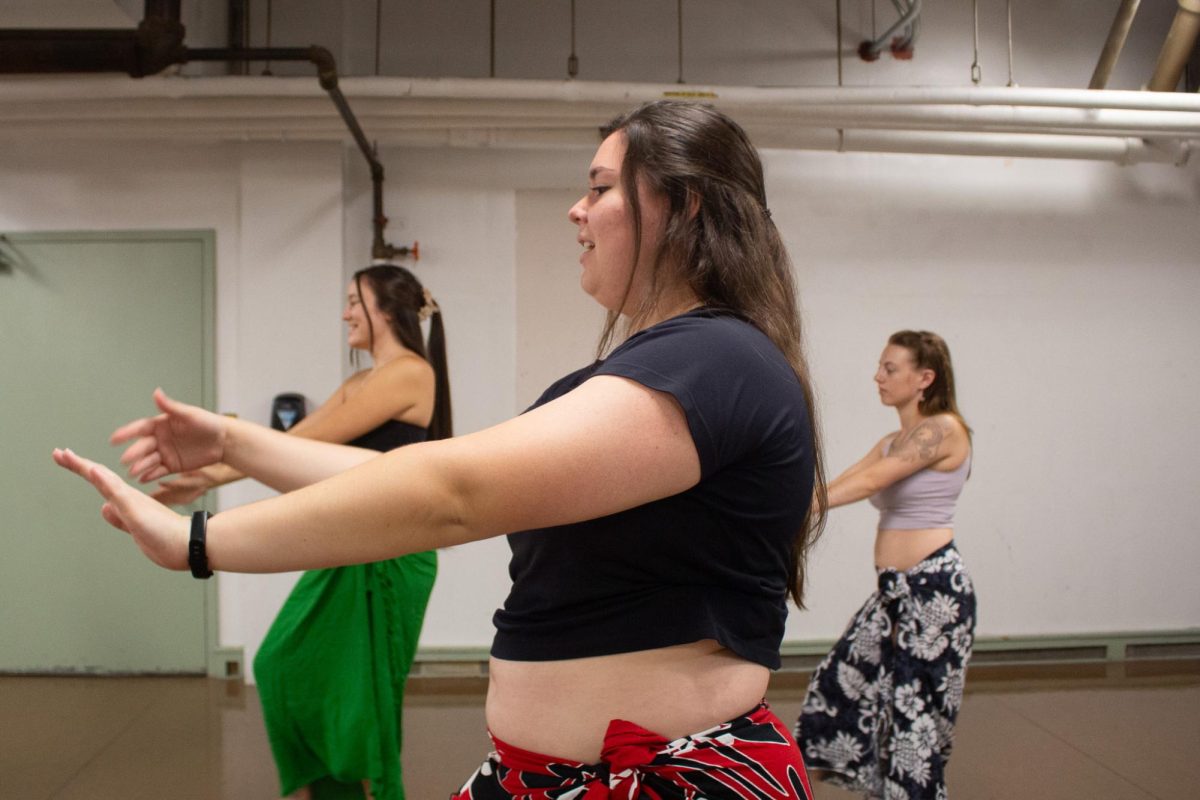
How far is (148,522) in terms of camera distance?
33.1 inches

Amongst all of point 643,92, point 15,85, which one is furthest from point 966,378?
point 15,85

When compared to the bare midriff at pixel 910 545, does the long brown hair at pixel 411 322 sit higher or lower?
higher

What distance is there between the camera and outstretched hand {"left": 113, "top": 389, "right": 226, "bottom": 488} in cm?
122

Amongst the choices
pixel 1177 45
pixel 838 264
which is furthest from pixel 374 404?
pixel 1177 45

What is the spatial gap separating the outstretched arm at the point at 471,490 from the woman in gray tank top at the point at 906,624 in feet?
7.76

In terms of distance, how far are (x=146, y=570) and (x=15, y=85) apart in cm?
233

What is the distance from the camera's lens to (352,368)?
4809 millimetres

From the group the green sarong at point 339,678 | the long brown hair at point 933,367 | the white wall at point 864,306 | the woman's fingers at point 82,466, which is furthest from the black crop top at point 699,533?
the white wall at point 864,306

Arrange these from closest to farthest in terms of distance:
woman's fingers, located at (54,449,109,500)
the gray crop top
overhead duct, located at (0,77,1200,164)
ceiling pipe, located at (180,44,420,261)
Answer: woman's fingers, located at (54,449,109,500) < the gray crop top < ceiling pipe, located at (180,44,420,261) < overhead duct, located at (0,77,1200,164)

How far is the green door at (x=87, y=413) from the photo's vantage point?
472cm

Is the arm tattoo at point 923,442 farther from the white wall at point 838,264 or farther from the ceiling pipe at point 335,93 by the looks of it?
the ceiling pipe at point 335,93

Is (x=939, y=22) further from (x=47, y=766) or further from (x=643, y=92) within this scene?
(x=47, y=766)

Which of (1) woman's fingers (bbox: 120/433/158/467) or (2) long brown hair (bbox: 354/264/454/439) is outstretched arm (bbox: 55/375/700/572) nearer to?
(1) woman's fingers (bbox: 120/433/158/467)

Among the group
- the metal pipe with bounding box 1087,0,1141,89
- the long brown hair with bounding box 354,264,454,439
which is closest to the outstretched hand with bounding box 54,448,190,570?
the long brown hair with bounding box 354,264,454,439
